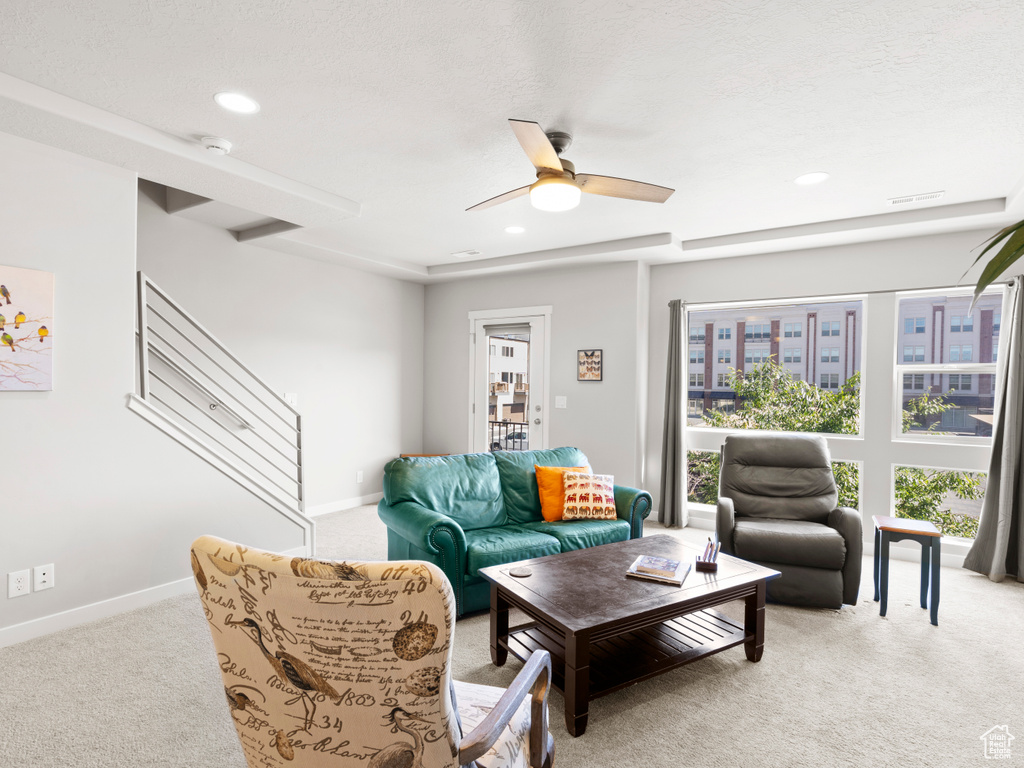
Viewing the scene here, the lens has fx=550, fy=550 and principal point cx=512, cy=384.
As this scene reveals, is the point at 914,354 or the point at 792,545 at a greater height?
the point at 914,354

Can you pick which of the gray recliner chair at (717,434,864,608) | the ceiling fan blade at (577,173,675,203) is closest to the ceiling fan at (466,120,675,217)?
the ceiling fan blade at (577,173,675,203)

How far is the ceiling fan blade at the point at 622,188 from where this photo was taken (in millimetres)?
2668

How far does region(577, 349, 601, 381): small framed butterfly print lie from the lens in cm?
532

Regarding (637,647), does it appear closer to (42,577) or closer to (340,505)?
(42,577)

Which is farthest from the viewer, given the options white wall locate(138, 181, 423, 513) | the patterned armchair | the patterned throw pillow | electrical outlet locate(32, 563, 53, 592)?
A: white wall locate(138, 181, 423, 513)

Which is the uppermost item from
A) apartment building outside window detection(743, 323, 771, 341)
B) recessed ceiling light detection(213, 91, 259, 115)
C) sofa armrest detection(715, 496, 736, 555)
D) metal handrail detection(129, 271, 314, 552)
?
recessed ceiling light detection(213, 91, 259, 115)

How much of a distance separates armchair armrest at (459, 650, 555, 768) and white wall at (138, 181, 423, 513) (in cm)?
318

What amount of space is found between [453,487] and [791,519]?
2.28 meters

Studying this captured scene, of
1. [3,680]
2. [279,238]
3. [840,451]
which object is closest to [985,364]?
[840,451]

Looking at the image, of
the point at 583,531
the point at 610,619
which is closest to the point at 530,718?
the point at 610,619

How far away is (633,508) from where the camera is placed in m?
3.75

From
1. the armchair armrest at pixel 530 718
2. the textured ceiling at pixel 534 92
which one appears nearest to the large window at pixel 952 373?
the textured ceiling at pixel 534 92

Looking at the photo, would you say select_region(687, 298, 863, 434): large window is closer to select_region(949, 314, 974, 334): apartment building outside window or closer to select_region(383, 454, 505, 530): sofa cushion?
select_region(949, 314, 974, 334): apartment building outside window

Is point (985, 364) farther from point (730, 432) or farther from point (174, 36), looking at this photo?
point (174, 36)
